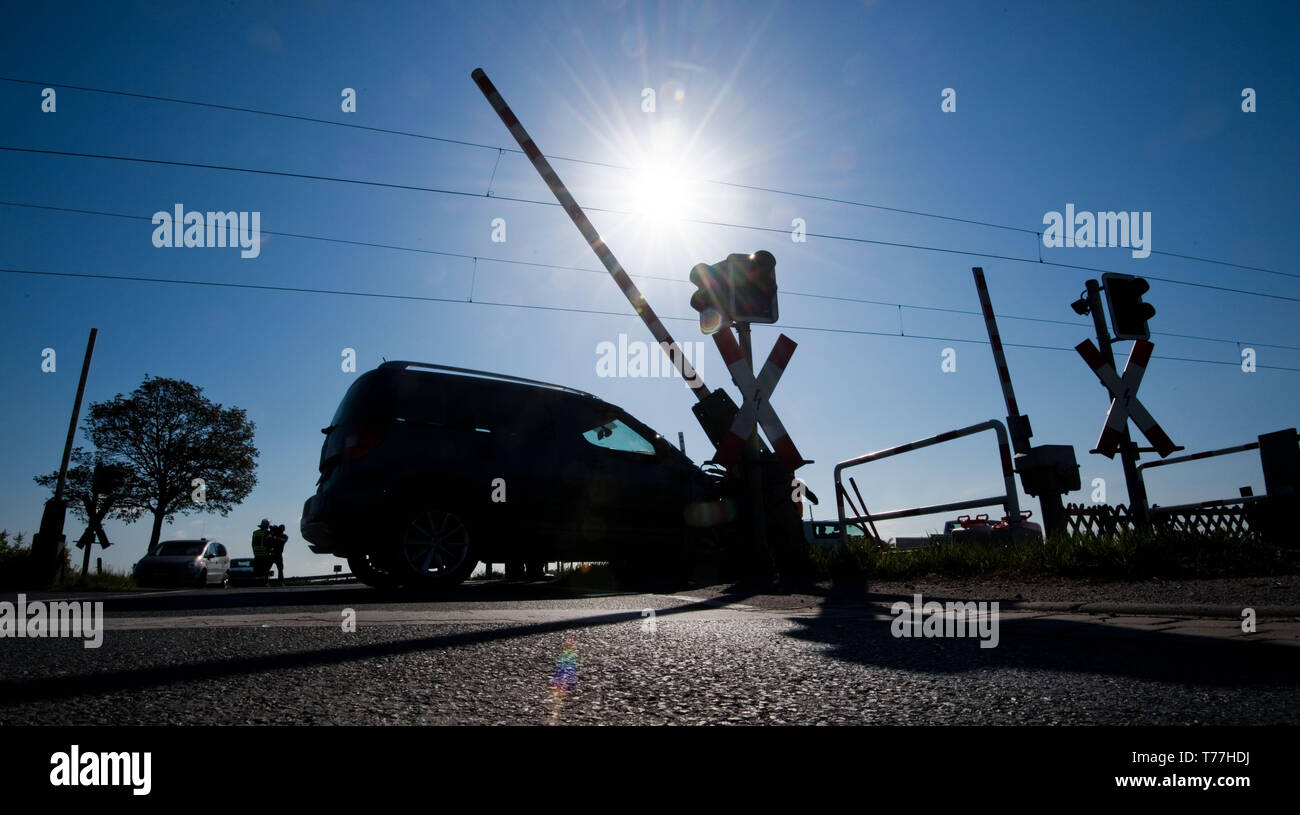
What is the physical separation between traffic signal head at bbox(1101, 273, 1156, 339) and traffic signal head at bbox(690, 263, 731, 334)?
3.66 metres

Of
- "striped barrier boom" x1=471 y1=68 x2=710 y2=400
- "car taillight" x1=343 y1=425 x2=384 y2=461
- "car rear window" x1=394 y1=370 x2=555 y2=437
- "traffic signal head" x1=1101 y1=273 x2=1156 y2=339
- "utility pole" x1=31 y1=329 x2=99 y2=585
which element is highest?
"striped barrier boom" x1=471 y1=68 x2=710 y2=400

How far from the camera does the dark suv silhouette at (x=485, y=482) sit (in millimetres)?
5949

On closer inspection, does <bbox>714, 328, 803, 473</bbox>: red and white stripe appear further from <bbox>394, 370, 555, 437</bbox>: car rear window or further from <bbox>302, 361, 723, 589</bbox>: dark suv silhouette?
<bbox>394, 370, 555, 437</bbox>: car rear window

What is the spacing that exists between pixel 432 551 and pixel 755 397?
3.30 meters

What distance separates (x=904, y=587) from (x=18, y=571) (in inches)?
584

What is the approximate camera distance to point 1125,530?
17.2 feet

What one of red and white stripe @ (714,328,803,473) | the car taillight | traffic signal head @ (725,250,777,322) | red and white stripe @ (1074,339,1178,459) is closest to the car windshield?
the car taillight

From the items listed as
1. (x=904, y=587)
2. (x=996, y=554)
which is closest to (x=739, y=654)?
(x=904, y=587)

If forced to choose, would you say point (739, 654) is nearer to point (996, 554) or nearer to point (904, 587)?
point (904, 587)

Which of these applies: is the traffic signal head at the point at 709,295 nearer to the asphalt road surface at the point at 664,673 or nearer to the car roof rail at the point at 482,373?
the car roof rail at the point at 482,373

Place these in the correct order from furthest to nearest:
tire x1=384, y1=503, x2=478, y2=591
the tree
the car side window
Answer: the tree
the car side window
tire x1=384, y1=503, x2=478, y2=591

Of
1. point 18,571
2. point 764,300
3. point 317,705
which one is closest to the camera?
point 317,705

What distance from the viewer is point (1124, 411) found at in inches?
258

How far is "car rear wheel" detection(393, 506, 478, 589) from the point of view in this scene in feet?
A: 19.6
